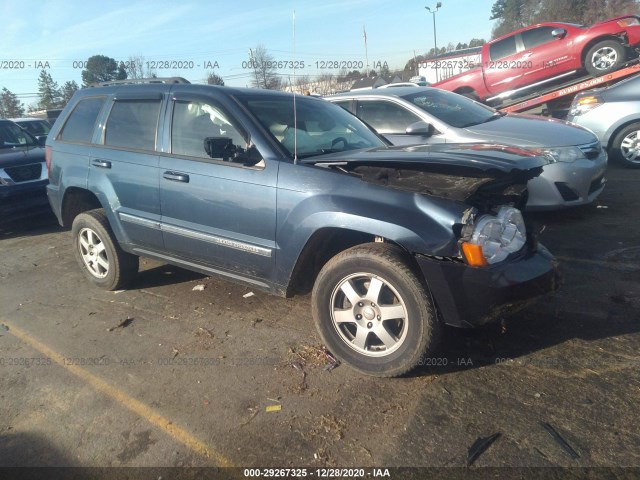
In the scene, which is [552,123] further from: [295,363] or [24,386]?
[24,386]

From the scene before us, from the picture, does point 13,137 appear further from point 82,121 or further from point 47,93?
point 47,93

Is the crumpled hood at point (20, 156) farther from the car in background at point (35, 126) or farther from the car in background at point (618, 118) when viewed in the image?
the car in background at point (618, 118)

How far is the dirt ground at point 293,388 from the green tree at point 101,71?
19315 millimetres

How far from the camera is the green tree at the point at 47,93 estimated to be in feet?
127

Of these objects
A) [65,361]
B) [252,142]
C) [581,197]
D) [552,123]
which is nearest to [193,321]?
[65,361]

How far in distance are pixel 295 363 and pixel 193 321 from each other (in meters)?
1.14

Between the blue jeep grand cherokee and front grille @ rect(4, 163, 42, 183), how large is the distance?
10.3 feet

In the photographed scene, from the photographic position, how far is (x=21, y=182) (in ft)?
23.7

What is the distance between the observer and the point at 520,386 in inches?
111

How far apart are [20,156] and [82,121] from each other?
348cm

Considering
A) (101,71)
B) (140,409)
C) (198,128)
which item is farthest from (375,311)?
(101,71)

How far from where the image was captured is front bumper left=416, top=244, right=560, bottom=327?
2670 mm

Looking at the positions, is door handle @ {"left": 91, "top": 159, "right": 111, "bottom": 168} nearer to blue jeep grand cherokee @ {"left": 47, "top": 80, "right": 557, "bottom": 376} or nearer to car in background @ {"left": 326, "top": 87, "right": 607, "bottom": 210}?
blue jeep grand cherokee @ {"left": 47, "top": 80, "right": 557, "bottom": 376}

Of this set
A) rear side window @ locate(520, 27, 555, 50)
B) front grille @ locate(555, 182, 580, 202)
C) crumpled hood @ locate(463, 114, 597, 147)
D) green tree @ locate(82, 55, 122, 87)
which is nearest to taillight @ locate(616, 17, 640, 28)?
rear side window @ locate(520, 27, 555, 50)
